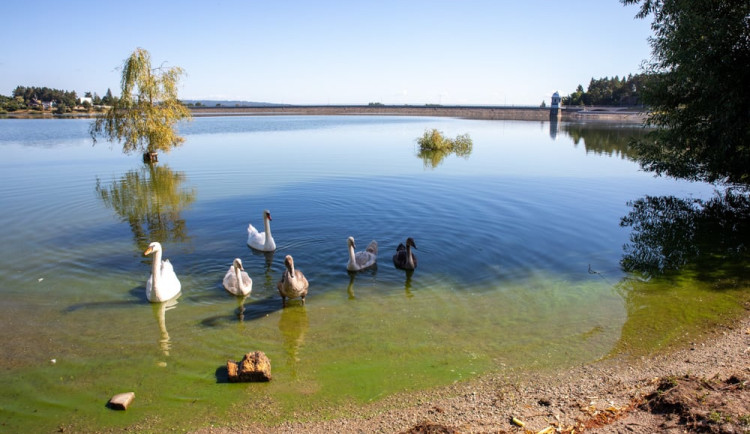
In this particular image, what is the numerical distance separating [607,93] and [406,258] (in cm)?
17272

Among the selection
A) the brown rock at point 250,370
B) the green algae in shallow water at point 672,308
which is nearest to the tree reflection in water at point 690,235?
the green algae in shallow water at point 672,308

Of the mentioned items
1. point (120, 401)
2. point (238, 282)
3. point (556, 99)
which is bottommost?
point (120, 401)

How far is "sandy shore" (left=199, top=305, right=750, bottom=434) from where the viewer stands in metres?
6.93

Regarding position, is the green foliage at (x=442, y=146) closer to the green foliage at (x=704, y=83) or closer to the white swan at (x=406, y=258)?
the green foliage at (x=704, y=83)

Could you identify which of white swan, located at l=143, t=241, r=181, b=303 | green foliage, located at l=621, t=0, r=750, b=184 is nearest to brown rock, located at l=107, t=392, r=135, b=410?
white swan, located at l=143, t=241, r=181, b=303

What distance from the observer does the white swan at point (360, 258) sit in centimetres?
1391

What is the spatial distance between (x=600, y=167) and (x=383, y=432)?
34078 millimetres

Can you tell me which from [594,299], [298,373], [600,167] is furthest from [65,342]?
[600,167]

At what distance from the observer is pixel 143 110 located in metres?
38.6

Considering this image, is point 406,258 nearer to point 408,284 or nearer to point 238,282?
point 408,284

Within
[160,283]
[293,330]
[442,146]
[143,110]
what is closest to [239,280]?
[160,283]

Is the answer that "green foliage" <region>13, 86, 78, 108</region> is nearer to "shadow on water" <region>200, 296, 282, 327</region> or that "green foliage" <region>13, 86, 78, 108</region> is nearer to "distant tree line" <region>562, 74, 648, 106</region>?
"distant tree line" <region>562, 74, 648, 106</region>

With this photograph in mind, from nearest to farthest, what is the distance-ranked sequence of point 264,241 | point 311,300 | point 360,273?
1. point 311,300
2. point 360,273
3. point 264,241

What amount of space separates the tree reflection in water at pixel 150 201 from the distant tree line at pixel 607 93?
154 m
